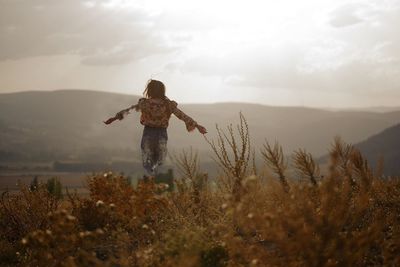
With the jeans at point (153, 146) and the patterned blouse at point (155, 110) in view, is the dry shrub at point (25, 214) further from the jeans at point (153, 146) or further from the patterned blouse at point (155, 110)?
the patterned blouse at point (155, 110)

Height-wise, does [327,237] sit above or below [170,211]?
above

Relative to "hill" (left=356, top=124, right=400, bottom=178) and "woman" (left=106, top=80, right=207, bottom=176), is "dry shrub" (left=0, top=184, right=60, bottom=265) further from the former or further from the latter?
"hill" (left=356, top=124, right=400, bottom=178)

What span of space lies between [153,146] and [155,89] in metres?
0.99

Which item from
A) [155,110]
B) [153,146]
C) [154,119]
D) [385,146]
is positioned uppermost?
[155,110]

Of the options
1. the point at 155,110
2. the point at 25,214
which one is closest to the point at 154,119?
the point at 155,110

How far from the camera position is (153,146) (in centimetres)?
818

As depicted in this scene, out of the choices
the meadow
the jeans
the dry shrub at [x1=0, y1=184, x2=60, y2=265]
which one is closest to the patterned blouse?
the jeans

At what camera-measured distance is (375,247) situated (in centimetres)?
457

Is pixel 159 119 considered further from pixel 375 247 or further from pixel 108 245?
pixel 375 247

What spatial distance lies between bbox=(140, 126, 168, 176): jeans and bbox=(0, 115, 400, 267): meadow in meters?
1.62

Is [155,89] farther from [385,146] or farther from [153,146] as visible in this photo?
[385,146]

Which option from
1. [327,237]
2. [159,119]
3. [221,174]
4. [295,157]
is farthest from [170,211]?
[327,237]

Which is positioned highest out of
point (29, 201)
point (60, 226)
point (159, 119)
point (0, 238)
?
point (159, 119)

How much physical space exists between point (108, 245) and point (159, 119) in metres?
3.01
